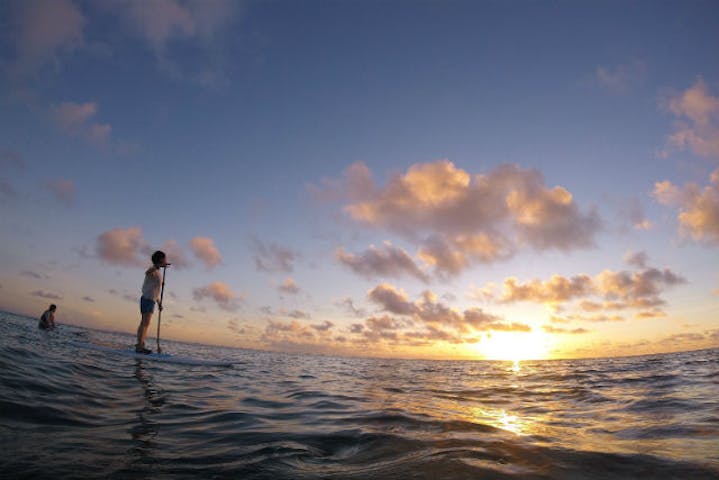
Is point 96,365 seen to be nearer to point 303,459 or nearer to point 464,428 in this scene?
point 303,459

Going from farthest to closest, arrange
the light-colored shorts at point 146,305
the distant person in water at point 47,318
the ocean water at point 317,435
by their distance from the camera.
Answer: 1. the distant person in water at point 47,318
2. the light-colored shorts at point 146,305
3. the ocean water at point 317,435

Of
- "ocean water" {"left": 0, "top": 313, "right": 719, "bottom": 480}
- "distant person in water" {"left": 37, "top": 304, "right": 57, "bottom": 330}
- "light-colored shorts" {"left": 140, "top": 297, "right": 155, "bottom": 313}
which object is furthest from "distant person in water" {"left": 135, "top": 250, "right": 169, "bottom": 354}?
"distant person in water" {"left": 37, "top": 304, "right": 57, "bottom": 330}

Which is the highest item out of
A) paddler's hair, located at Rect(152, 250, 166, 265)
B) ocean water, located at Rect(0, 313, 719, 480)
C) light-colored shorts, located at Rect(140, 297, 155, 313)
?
paddler's hair, located at Rect(152, 250, 166, 265)

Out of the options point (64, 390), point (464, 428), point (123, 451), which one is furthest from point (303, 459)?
point (64, 390)

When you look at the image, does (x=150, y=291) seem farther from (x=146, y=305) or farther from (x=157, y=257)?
(x=157, y=257)

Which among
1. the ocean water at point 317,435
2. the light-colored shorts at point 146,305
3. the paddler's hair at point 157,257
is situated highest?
the paddler's hair at point 157,257

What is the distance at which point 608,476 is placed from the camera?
362 centimetres

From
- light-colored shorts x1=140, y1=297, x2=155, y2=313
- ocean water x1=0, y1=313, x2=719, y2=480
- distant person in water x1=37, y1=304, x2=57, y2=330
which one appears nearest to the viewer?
ocean water x1=0, y1=313, x2=719, y2=480

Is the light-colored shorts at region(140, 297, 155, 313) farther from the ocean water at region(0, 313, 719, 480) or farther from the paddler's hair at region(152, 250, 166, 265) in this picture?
the ocean water at region(0, 313, 719, 480)

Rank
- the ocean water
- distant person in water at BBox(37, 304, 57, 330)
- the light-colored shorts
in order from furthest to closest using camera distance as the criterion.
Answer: distant person in water at BBox(37, 304, 57, 330), the light-colored shorts, the ocean water

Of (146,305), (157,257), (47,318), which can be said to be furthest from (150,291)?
(47,318)

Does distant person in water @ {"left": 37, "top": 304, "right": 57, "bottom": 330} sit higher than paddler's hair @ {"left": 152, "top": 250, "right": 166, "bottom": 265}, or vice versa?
paddler's hair @ {"left": 152, "top": 250, "right": 166, "bottom": 265}

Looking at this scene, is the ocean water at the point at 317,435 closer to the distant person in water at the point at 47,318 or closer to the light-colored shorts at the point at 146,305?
the light-colored shorts at the point at 146,305

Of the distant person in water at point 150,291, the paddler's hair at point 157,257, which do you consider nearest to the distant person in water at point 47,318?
the distant person in water at point 150,291
